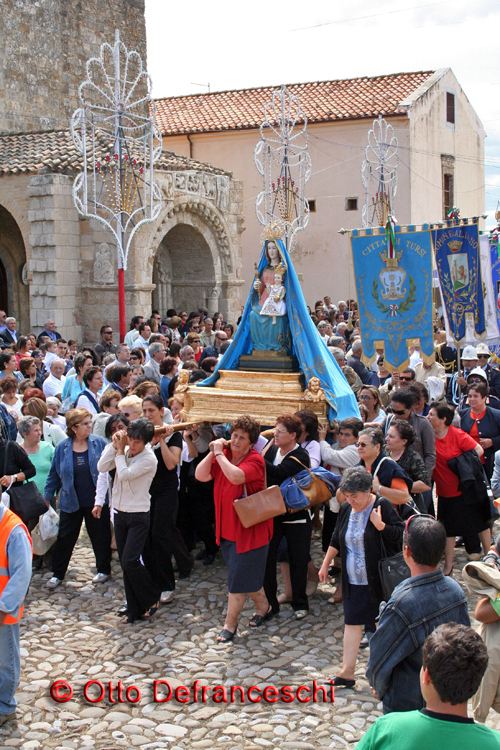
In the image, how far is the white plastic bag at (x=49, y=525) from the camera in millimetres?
6145

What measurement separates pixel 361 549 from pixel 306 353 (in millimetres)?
2615

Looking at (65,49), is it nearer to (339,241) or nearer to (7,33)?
(7,33)

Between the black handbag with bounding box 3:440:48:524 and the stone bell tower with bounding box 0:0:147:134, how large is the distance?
14910mm

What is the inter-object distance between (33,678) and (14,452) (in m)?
1.65

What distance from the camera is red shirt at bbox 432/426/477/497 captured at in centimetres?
605

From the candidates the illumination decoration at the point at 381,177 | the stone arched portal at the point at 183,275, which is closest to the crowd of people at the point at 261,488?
the stone arched portal at the point at 183,275

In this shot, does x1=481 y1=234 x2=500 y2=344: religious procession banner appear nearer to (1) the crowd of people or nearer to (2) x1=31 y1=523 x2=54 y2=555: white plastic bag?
(1) the crowd of people

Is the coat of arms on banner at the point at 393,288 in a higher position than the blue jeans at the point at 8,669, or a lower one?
higher

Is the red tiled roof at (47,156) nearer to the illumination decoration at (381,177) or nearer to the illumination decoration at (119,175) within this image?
the illumination decoration at (119,175)

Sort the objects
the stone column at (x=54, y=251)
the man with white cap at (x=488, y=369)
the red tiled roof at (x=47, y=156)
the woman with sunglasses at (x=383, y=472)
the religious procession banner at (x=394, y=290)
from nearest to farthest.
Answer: the woman with sunglasses at (x=383, y=472)
the religious procession banner at (x=394, y=290)
the man with white cap at (x=488, y=369)
the stone column at (x=54, y=251)
the red tiled roof at (x=47, y=156)

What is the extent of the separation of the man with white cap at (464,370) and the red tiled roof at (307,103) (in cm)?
1695

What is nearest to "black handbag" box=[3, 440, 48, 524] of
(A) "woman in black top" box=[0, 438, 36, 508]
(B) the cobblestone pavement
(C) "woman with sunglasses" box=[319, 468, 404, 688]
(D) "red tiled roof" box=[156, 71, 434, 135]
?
(A) "woman in black top" box=[0, 438, 36, 508]

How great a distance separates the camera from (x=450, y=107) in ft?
87.5

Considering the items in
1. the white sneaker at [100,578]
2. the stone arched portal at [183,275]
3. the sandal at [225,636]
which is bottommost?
the sandal at [225,636]
